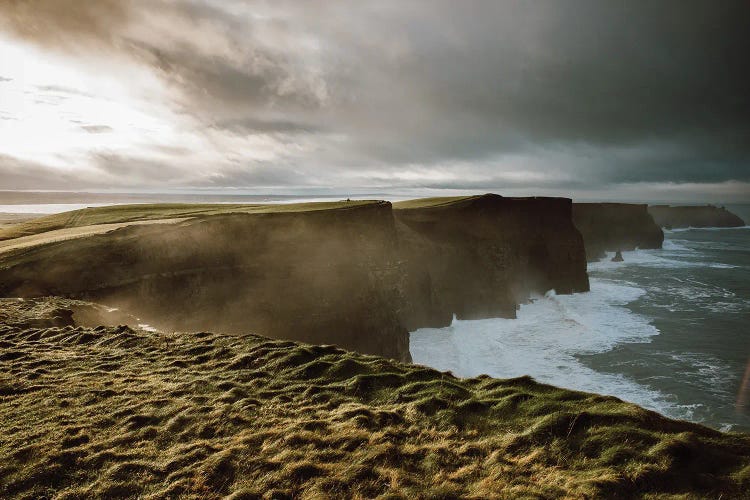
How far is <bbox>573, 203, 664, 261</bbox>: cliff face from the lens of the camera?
329 ft

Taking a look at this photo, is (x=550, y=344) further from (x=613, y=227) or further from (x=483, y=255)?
(x=613, y=227)

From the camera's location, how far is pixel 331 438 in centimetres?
707

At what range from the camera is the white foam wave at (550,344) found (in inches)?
1088

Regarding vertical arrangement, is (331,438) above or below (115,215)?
below

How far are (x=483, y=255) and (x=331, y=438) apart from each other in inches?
1805

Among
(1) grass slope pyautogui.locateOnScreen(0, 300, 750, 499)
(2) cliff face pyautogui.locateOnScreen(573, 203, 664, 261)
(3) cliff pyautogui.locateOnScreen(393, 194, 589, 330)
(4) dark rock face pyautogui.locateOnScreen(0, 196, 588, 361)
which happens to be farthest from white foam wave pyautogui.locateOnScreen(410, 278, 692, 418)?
(2) cliff face pyautogui.locateOnScreen(573, 203, 664, 261)

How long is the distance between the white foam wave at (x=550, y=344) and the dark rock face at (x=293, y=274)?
3219 millimetres

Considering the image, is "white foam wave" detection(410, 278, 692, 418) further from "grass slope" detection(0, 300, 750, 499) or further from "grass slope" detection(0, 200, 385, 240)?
"grass slope" detection(0, 300, 750, 499)

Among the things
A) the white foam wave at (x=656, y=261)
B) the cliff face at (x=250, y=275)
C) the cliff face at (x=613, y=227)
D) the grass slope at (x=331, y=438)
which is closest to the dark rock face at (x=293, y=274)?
the cliff face at (x=250, y=275)

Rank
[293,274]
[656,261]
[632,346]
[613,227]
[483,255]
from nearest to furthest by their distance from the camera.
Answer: [293,274] → [632,346] → [483,255] → [656,261] → [613,227]

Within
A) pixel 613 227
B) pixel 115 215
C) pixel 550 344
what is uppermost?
pixel 115 215

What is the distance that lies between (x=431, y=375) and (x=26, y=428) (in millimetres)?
9355

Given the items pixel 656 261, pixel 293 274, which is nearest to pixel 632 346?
pixel 293 274

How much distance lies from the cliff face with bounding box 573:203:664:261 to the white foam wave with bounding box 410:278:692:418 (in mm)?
53543
